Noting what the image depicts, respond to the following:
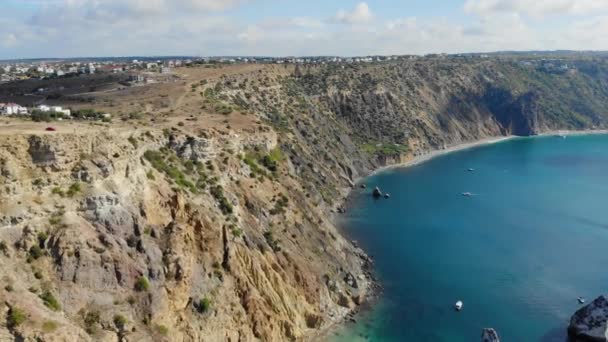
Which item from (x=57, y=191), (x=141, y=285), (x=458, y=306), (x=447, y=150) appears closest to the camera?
(x=57, y=191)

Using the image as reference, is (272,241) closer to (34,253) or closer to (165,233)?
(165,233)

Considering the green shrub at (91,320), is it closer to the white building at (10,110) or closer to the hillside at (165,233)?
the hillside at (165,233)

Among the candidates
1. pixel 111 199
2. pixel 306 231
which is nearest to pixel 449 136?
pixel 306 231

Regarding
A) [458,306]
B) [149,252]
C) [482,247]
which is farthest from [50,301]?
[482,247]

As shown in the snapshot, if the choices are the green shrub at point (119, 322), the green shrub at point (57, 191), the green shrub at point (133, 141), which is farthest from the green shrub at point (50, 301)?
the green shrub at point (133, 141)

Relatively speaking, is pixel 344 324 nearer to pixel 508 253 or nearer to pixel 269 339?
pixel 269 339
